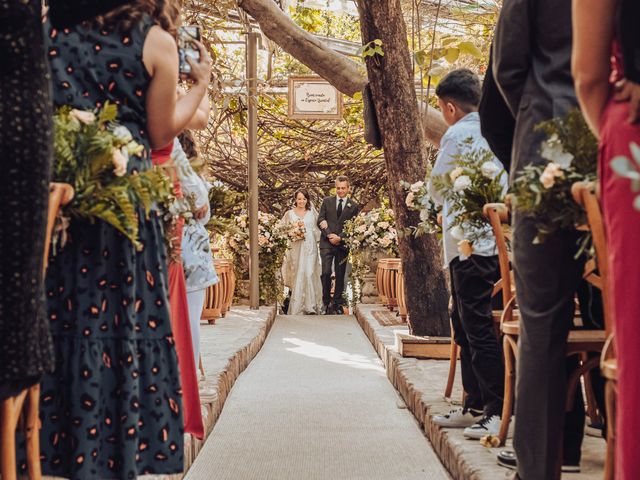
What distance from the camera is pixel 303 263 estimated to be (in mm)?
15320

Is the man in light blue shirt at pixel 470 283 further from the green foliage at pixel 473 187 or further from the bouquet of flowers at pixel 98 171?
the bouquet of flowers at pixel 98 171

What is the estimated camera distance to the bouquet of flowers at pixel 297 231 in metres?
15.1

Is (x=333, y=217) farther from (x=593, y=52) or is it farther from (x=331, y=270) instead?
(x=593, y=52)

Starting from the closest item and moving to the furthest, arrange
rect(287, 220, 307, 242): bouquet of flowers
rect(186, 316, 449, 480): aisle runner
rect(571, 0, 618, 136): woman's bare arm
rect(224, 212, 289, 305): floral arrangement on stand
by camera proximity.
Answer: rect(571, 0, 618, 136): woman's bare arm < rect(186, 316, 449, 480): aisle runner < rect(224, 212, 289, 305): floral arrangement on stand < rect(287, 220, 307, 242): bouquet of flowers

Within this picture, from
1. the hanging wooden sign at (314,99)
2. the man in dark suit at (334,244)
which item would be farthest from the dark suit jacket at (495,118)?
the man in dark suit at (334,244)

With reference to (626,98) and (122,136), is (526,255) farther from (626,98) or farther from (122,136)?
(122,136)

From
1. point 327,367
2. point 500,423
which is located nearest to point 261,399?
point 327,367

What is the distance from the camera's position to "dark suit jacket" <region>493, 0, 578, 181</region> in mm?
3049

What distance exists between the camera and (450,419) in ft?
15.2

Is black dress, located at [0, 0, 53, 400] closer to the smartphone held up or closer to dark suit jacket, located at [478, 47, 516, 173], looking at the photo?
the smartphone held up

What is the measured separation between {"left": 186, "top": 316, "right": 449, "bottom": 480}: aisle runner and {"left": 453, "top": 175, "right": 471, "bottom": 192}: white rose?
125cm

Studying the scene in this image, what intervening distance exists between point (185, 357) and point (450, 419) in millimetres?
1424

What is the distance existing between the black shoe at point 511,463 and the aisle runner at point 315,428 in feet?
1.96

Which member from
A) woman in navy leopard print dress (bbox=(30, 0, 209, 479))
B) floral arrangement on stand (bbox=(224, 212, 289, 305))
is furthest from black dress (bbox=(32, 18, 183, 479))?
floral arrangement on stand (bbox=(224, 212, 289, 305))
